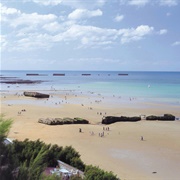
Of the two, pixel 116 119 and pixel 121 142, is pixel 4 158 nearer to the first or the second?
pixel 121 142

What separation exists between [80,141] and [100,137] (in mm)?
2665

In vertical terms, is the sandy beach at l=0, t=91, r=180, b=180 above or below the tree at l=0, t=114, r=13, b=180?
below

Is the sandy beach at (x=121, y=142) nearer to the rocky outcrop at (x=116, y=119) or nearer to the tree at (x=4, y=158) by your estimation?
the rocky outcrop at (x=116, y=119)

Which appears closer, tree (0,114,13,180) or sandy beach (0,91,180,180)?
tree (0,114,13,180)

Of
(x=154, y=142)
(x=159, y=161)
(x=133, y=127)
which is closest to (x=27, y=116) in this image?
(x=133, y=127)

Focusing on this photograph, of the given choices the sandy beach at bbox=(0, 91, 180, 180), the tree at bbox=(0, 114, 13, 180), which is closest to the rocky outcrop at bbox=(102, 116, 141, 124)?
the sandy beach at bbox=(0, 91, 180, 180)

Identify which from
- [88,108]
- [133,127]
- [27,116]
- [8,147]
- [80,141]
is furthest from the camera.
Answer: [88,108]

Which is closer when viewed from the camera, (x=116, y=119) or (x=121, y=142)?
(x=121, y=142)

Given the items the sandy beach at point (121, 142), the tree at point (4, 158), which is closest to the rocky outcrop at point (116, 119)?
the sandy beach at point (121, 142)

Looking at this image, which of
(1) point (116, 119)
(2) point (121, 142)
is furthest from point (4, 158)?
(1) point (116, 119)

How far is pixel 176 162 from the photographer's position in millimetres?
19781

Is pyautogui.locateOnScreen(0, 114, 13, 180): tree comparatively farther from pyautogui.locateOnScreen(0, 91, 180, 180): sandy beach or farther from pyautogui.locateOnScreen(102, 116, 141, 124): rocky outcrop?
pyautogui.locateOnScreen(102, 116, 141, 124): rocky outcrop

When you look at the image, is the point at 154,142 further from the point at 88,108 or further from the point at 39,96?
the point at 39,96

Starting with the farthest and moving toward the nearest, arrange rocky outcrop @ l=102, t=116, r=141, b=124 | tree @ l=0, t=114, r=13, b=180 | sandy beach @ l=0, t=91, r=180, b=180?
rocky outcrop @ l=102, t=116, r=141, b=124
sandy beach @ l=0, t=91, r=180, b=180
tree @ l=0, t=114, r=13, b=180
